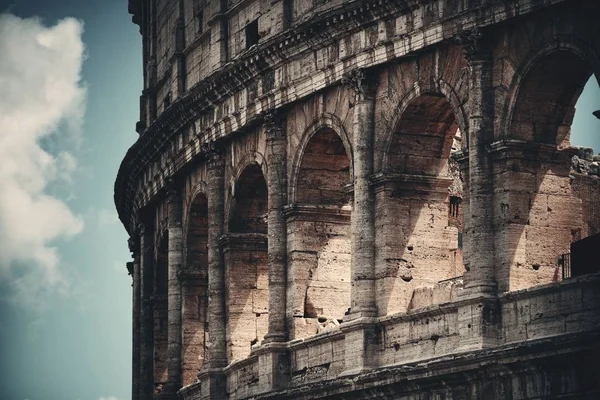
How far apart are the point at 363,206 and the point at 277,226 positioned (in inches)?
141

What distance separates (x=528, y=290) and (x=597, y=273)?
5.43 ft

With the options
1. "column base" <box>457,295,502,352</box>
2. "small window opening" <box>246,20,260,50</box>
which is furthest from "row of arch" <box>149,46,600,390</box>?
"small window opening" <box>246,20,260,50</box>

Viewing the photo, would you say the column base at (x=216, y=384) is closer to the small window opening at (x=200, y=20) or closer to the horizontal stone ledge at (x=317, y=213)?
the horizontal stone ledge at (x=317, y=213)

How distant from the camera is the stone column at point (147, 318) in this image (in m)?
56.2

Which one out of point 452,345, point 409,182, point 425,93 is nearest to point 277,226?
point 409,182

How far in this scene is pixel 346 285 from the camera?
46.3 meters

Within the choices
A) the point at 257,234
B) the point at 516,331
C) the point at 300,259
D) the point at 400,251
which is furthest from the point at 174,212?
the point at 516,331

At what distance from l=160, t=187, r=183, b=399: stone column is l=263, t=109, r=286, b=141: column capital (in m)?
6.34

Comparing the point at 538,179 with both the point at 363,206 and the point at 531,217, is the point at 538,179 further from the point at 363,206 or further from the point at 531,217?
the point at 363,206

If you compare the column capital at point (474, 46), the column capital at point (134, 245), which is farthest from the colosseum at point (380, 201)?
the column capital at point (134, 245)

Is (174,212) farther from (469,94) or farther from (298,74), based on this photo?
(469,94)

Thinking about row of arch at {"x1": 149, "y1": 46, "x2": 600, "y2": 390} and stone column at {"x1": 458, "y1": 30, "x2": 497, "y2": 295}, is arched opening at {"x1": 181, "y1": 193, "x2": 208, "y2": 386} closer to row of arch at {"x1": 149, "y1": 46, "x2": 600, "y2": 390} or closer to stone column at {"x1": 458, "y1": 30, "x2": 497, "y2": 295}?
row of arch at {"x1": 149, "y1": 46, "x2": 600, "y2": 390}

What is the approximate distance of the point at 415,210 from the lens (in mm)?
43375

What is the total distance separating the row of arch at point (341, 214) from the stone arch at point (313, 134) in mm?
36
